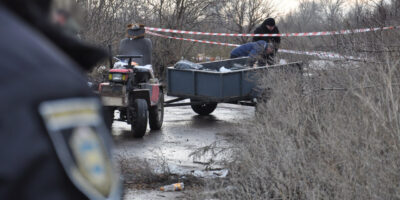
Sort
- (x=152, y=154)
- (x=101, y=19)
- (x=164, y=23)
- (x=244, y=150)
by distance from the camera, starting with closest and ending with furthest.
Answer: (x=244, y=150) < (x=152, y=154) < (x=101, y=19) < (x=164, y=23)

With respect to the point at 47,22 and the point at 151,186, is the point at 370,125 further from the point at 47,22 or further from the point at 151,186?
the point at 47,22

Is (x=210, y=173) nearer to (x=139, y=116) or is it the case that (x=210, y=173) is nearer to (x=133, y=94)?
(x=139, y=116)

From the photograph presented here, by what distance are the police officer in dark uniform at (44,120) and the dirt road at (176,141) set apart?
196 inches

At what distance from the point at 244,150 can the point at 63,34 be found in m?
4.62

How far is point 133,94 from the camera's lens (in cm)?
1014

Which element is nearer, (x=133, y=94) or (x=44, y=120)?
(x=44, y=120)

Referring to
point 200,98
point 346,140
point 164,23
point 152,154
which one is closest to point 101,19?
point 164,23

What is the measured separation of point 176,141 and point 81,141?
8.71 meters

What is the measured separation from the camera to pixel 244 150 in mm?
5887

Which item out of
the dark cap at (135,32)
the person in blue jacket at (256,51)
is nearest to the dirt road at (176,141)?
the person in blue jacket at (256,51)

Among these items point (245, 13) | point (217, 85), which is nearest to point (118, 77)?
point (217, 85)

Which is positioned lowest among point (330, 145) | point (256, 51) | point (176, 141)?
point (176, 141)

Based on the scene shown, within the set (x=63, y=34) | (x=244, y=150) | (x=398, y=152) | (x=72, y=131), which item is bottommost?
(x=244, y=150)

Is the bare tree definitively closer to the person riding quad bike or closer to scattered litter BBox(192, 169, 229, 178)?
the person riding quad bike
